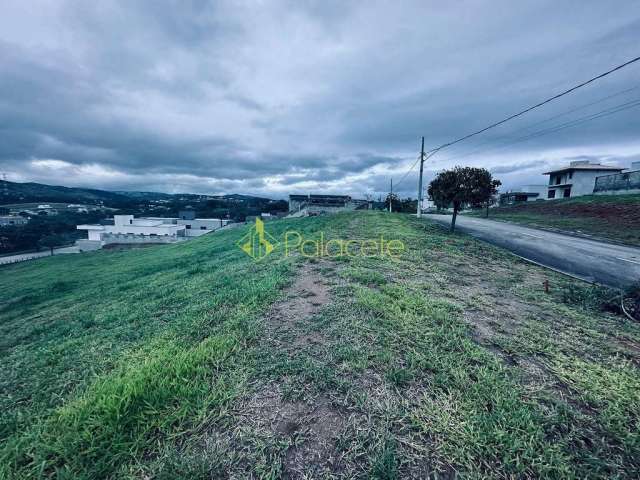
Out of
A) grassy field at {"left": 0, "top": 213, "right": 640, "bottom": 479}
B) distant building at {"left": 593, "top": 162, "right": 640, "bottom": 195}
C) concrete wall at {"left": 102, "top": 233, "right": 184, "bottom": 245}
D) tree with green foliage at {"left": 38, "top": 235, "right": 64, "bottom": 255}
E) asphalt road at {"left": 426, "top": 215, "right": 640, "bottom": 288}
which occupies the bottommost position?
tree with green foliage at {"left": 38, "top": 235, "right": 64, "bottom": 255}

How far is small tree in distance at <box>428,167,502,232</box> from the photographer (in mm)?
11680

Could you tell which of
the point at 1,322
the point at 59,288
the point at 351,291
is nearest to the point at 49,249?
the point at 59,288

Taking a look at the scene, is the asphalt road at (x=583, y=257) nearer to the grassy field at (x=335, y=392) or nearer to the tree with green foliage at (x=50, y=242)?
the grassy field at (x=335, y=392)

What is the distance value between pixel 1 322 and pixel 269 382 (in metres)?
10.6

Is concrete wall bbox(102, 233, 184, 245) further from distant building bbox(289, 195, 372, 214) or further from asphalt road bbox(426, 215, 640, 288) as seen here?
asphalt road bbox(426, 215, 640, 288)

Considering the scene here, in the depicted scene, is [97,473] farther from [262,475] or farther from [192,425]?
[262,475]

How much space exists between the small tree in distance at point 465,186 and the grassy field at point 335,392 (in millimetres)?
8234

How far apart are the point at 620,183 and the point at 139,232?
65.4 metres

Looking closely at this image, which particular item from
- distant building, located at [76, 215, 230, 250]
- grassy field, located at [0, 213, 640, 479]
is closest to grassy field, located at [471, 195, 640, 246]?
grassy field, located at [0, 213, 640, 479]

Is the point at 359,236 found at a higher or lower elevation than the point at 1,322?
higher

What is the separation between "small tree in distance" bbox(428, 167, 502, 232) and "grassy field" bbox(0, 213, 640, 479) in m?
8.23

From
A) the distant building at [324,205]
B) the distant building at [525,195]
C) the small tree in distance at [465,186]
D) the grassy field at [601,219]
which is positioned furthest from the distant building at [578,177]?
the small tree in distance at [465,186]

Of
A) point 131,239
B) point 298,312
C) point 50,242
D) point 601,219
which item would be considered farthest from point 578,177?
point 50,242

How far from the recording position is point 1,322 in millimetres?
7531
